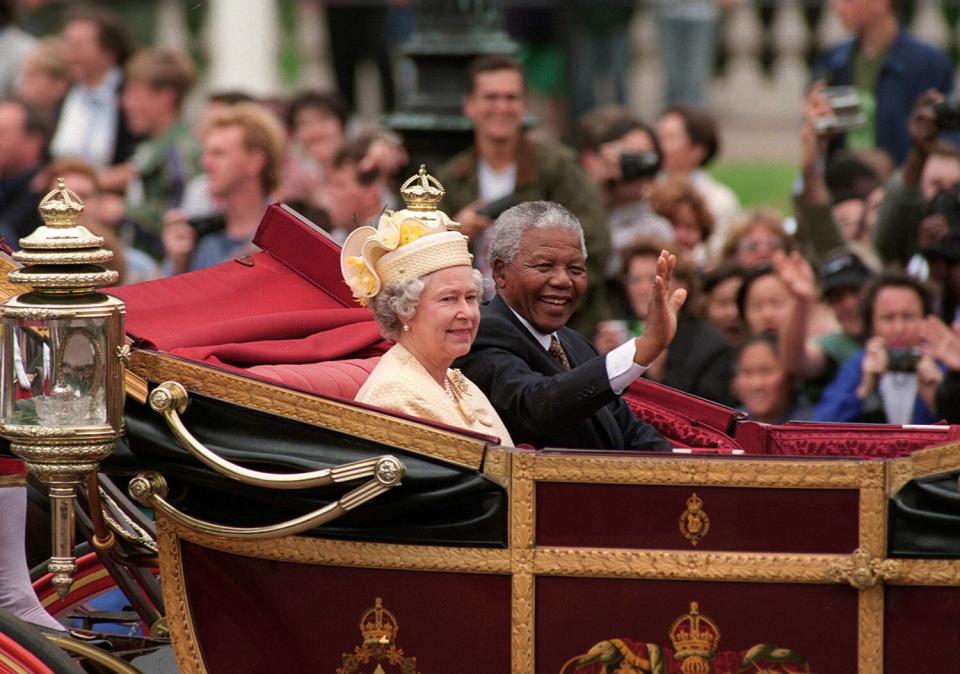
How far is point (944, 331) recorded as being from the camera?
6844 millimetres

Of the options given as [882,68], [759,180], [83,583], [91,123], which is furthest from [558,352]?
[759,180]

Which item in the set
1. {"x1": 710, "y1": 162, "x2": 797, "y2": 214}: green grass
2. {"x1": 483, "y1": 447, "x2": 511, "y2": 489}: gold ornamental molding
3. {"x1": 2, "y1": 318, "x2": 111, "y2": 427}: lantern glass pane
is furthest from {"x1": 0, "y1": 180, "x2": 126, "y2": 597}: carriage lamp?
{"x1": 710, "y1": 162, "x2": 797, "y2": 214}: green grass

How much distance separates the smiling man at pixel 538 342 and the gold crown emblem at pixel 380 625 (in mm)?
615

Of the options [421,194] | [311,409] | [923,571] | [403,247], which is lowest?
[923,571]

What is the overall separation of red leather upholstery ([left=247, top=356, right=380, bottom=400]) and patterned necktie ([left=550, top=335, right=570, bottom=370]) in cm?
45

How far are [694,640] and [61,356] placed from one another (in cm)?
150

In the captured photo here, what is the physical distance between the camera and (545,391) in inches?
194

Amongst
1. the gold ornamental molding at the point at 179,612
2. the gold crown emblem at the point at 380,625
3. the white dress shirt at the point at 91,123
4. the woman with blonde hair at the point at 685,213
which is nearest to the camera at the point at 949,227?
the woman with blonde hair at the point at 685,213

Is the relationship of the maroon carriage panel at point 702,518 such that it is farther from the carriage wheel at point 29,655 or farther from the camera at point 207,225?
the camera at point 207,225

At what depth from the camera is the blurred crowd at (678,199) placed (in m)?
7.34

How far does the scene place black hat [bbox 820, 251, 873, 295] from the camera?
25.8 ft

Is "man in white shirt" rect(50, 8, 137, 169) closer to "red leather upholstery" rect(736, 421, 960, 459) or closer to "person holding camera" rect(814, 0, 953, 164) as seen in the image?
"person holding camera" rect(814, 0, 953, 164)

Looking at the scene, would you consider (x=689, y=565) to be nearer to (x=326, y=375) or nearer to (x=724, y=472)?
(x=724, y=472)

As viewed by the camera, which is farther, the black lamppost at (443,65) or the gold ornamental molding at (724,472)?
the black lamppost at (443,65)
